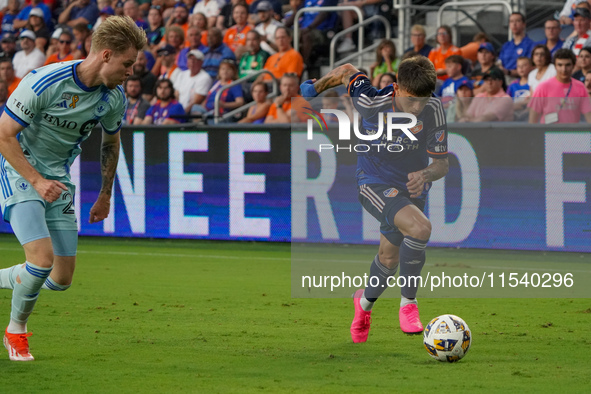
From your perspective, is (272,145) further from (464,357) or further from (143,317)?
(464,357)

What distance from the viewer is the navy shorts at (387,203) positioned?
20.9ft

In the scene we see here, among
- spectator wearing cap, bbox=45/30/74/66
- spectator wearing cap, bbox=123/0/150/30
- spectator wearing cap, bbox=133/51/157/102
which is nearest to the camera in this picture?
spectator wearing cap, bbox=133/51/157/102

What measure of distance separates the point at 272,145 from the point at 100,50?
23.9 ft

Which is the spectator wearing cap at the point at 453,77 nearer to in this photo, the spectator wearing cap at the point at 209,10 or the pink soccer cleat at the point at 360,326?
the spectator wearing cap at the point at 209,10

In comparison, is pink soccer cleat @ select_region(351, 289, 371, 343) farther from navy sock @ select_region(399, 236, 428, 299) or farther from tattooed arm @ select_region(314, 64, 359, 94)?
tattooed arm @ select_region(314, 64, 359, 94)

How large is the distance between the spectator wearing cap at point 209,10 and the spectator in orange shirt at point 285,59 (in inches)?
111

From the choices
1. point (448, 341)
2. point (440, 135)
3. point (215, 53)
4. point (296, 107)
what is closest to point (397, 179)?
point (440, 135)

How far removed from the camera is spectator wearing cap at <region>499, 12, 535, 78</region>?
1365cm

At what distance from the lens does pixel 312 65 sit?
1633 cm

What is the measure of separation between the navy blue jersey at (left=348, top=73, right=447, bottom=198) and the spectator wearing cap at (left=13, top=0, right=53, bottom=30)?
1546 centimetres

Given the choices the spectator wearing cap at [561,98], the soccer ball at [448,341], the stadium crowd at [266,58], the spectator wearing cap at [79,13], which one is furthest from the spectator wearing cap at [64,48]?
the soccer ball at [448,341]

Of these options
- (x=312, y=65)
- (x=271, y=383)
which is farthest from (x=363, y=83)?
(x=312, y=65)

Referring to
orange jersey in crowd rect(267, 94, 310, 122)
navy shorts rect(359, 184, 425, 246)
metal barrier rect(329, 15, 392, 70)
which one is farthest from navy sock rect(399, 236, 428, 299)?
metal barrier rect(329, 15, 392, 70)

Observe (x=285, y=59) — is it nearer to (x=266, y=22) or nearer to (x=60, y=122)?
(x=266, y=22)
